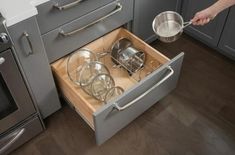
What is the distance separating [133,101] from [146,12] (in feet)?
1.94

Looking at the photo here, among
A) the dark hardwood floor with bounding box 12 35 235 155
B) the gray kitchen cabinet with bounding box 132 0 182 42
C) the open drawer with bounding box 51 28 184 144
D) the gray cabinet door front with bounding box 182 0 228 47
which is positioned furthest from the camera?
the gray cabinet door front with bounding box 182 0 228 47

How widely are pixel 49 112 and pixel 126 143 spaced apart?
1.32ft

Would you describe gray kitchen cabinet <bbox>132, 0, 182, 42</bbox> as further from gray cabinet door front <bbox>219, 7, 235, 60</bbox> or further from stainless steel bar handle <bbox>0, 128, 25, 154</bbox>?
stainless steel bar handle <bbox>0, 128, 25, 154</bbox>

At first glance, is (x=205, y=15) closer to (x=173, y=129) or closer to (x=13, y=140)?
(x=173, y=129)

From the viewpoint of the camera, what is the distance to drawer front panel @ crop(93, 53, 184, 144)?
1102mm

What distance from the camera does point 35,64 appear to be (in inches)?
45.5

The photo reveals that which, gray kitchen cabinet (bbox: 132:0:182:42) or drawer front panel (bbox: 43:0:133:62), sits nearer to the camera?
drawer front panel (bbox: 43:0:133:62)

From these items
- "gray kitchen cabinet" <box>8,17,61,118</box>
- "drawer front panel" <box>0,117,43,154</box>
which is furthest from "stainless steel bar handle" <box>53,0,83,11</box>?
"drawer front panel" <box>0,117,43,154</box>

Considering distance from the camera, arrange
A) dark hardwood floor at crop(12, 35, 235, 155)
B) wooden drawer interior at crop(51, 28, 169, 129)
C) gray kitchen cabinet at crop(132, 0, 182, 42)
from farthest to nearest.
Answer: gray kitchen cabinet at crop(132, 0, 182, 42) → dark hardwood floor at crop(12, 35, 235, 155) → wooden drawer interior at crop(51, 28, 169, 129)

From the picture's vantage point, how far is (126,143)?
139 cm

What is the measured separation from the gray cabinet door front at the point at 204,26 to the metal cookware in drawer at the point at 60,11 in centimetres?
69

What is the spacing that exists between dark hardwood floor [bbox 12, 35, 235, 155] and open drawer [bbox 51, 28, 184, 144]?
149 mm

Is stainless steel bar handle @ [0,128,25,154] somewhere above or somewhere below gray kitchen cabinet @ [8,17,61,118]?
below

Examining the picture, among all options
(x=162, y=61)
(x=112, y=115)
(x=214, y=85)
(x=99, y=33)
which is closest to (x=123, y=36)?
(x=99, y=33)
